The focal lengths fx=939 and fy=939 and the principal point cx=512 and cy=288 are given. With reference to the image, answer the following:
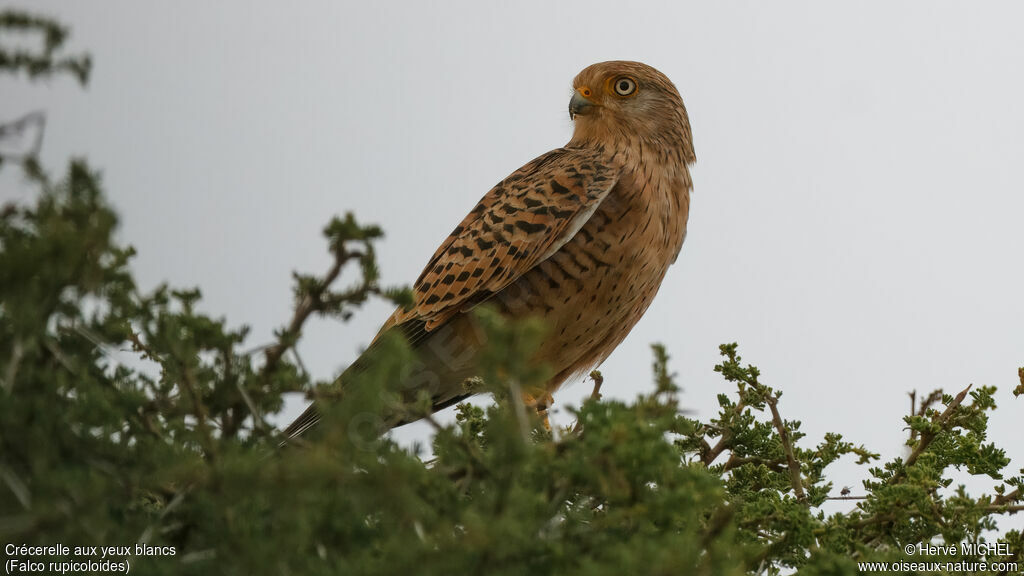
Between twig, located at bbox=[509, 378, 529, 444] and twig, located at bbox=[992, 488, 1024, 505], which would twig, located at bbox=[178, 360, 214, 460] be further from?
twig, located at bbox=[992, 488, 1024, 505]

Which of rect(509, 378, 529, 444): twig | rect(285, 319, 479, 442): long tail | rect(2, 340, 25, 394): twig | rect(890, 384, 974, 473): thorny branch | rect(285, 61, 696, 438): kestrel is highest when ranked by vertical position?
rect(285, 61, 696, 438): kestrel

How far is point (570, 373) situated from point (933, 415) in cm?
208

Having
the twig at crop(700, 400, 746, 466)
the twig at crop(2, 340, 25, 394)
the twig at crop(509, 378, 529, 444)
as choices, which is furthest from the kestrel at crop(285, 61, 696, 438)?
the twig at crop(509, 378, 529, 444)

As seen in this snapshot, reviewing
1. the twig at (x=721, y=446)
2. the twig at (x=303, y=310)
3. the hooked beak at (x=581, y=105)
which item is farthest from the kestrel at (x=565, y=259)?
the twig at (x=303, y=310)

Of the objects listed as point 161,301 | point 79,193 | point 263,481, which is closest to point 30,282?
point 79,193

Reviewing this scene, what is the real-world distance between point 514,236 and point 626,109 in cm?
120

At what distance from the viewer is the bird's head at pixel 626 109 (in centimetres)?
525

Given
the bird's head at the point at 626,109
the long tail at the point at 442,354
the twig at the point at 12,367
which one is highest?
the bird's head at the point at 626,109

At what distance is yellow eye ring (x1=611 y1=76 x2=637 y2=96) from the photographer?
539 cm

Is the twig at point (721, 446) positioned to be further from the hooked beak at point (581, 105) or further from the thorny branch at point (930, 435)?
the hooked beak at point (581, 105)

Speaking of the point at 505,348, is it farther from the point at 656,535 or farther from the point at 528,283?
the point at 528,283

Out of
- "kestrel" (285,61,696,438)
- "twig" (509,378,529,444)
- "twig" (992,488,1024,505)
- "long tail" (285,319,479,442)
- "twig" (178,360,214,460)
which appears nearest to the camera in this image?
"twig" (509,378,529,444)

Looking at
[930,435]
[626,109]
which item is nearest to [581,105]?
[626,109]

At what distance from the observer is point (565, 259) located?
4.52m
